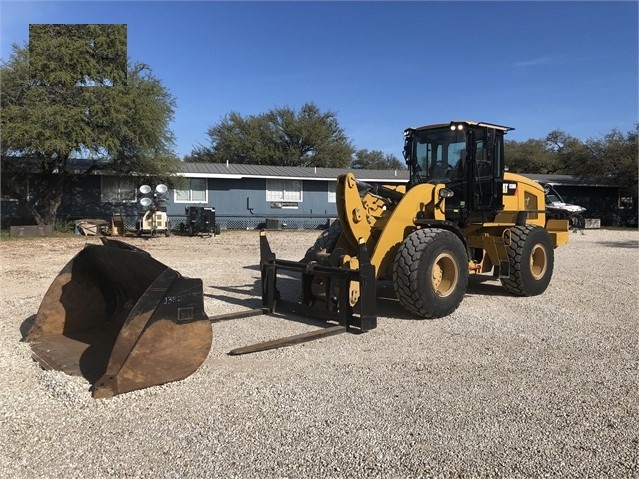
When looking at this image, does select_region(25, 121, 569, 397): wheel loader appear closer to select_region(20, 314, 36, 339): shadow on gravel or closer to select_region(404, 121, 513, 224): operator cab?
select_region(404, 121, 513, 224): operator cab

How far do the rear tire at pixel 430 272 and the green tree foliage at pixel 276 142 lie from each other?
37.1m

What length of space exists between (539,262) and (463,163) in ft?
6.92

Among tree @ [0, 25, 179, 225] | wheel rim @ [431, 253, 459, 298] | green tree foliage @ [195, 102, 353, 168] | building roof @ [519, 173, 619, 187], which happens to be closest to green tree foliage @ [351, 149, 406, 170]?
green tree foliage @ [195, 102, 353, 168]

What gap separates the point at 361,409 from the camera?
368 cm

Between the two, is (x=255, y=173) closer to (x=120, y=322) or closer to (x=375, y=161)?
(x=120, y=322)

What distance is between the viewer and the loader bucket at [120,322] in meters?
3.84

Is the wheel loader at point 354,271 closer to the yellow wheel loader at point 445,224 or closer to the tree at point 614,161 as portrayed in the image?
the yellow wheel loader at point 445,224

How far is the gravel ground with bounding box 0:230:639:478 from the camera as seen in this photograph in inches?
117

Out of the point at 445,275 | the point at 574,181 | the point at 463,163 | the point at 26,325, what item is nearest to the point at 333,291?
the point at 445,275

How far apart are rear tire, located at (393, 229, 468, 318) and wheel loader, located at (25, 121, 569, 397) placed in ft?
0.05

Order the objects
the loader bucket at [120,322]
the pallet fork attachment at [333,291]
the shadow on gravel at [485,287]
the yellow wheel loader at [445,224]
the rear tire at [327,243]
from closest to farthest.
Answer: the loader bucket at [120,322] < the pallet fork attachment at [333,291] < the yellow wheel loader at [445,224] < the rear tire at [327,243] < the shadow on gravel at [485,287]

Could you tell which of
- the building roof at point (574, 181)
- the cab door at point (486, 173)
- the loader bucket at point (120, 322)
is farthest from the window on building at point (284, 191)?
the loader bucket at point (120, 322)

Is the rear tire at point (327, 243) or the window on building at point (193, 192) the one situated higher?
the window on building at point (193, 192)

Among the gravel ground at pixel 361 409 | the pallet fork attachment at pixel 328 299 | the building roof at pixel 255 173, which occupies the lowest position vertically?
the gravel ground at pixel 361 409
